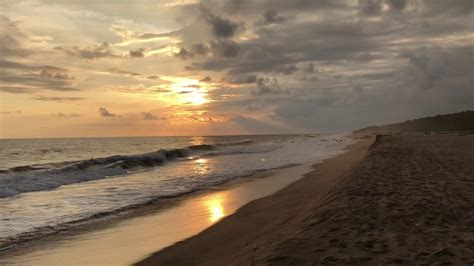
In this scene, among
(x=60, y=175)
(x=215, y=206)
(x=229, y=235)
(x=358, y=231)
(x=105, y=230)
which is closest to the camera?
(x=358, y=231)

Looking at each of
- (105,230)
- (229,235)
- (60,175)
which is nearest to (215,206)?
(105,230)

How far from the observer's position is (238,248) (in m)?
8.80

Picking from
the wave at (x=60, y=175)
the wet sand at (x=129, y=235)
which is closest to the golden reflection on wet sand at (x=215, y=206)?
the wet sand at (x=129, y=235)

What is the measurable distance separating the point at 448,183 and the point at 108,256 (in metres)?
10.1

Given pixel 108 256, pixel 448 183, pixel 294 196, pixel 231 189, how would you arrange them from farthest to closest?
pixel 231 189 → pixel 294 196 → pixel 448 183 → pixel 108 256

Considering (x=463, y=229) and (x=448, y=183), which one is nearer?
(x=463, y=229)

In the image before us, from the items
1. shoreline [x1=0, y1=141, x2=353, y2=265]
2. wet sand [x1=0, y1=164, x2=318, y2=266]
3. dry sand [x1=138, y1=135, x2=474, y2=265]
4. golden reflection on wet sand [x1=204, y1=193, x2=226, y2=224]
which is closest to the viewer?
dry sand [x1=138, y1=135, x2=474, y2=265]

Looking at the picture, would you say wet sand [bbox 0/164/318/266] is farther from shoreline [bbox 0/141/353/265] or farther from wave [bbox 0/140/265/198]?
wave [bbox 0/140/265/198]

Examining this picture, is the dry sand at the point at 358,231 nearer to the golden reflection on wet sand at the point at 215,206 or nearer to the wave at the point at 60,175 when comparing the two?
the golden reflection on wet sand at the point at 215,206

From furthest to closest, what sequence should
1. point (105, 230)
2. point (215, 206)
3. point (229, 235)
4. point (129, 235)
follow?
1. point (215, 206)
2. point (105, 230)
3. point (129, 235)
4. point (229, 235)

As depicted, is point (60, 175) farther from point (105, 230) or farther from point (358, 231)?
point (358, 231)

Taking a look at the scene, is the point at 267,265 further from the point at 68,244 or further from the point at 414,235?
the point at 68,244

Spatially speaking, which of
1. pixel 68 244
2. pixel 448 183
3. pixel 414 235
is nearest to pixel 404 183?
pixel 448 183

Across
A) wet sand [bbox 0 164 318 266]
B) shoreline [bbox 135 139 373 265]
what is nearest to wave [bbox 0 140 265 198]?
wet sand [bbox 0 164 318 266]
